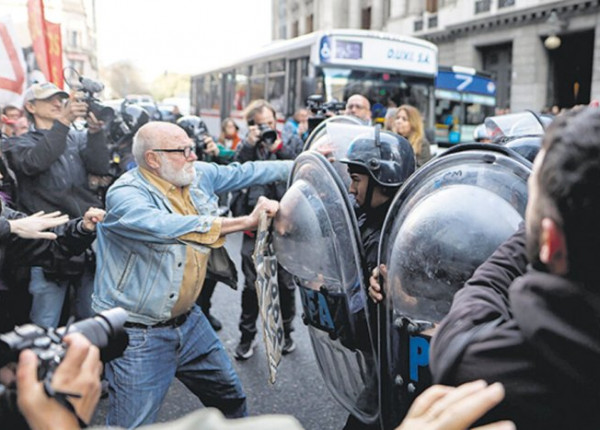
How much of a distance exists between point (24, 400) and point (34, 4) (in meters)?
4.85

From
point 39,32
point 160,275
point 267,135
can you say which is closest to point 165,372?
point 160,275

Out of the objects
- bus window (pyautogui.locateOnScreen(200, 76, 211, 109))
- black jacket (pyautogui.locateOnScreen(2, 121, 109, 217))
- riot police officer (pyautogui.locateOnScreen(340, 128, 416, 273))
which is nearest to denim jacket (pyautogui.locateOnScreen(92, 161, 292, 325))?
riot police officer (pyautogui.locateOnScreen(340, 128, 416, 273))

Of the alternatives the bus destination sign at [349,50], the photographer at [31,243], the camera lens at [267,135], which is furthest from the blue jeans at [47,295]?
the bus destination sign at [349,50]

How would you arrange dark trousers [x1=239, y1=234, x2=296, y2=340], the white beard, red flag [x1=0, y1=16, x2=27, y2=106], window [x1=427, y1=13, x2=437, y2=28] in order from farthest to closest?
window [x1=427, y1=13, x2=437, y2=28] < dark trousers [x1=239, y1=234, x2=296, y2=340] < red flag [x1=0, y1=16, x2=27, y2=106] < the white beard

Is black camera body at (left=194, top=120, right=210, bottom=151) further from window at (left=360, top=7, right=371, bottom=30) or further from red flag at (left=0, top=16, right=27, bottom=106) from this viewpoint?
window at (left=360, top=7, right=371, bottom=30)

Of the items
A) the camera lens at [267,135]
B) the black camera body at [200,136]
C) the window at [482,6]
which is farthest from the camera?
the window at [482,6]

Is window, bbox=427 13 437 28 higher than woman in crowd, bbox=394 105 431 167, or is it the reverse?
window, bbox=427 13 437 28

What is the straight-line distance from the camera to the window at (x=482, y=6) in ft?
71.7

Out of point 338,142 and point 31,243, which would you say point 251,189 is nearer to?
point 338,142

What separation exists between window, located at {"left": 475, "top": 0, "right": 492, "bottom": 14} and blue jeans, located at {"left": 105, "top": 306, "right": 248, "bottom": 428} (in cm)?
2169

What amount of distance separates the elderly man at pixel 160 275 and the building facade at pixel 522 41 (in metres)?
16.9

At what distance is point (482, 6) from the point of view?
22.1 metres

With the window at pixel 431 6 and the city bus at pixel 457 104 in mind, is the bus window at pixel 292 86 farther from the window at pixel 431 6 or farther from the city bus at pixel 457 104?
the window at pixel 431 6

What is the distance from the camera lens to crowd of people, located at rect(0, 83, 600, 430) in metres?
1.01
